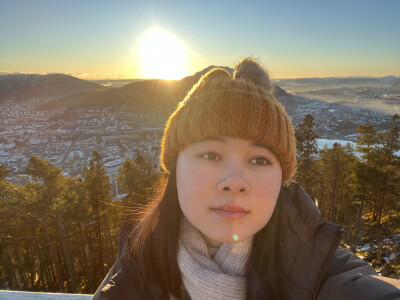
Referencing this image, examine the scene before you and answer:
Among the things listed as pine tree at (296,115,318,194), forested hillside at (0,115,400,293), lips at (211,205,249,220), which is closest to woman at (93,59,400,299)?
lips at (211,205,249,220)

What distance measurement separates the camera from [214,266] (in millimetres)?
1429

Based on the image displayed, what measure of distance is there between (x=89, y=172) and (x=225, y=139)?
44.2ft

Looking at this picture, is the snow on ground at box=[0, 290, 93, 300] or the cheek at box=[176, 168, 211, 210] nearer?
the cheek at box=[176, 168, 211, 210]

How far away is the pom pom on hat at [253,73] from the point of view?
5.32 feet

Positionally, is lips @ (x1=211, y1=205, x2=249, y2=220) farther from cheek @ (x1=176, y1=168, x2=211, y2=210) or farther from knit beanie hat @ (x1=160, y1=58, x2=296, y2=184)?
knit beanie hat @ (x1=160, y1=58, x2=296, y2=184)

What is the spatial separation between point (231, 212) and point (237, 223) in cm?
6

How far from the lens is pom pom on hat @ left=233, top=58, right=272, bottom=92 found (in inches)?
63.9

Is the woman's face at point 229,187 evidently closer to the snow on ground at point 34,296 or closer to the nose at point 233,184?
the nose at point 233,184

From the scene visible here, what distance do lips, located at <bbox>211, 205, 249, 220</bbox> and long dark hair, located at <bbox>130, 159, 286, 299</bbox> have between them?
39 cm

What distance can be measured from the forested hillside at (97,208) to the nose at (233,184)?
8.79 meters

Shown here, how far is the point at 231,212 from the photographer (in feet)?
4.07

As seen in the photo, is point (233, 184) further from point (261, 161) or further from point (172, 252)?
point (172, 252)

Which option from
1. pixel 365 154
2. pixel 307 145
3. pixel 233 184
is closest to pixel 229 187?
pixel 233 184

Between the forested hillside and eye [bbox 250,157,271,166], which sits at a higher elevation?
eye [bbox 250,157,271,166]
